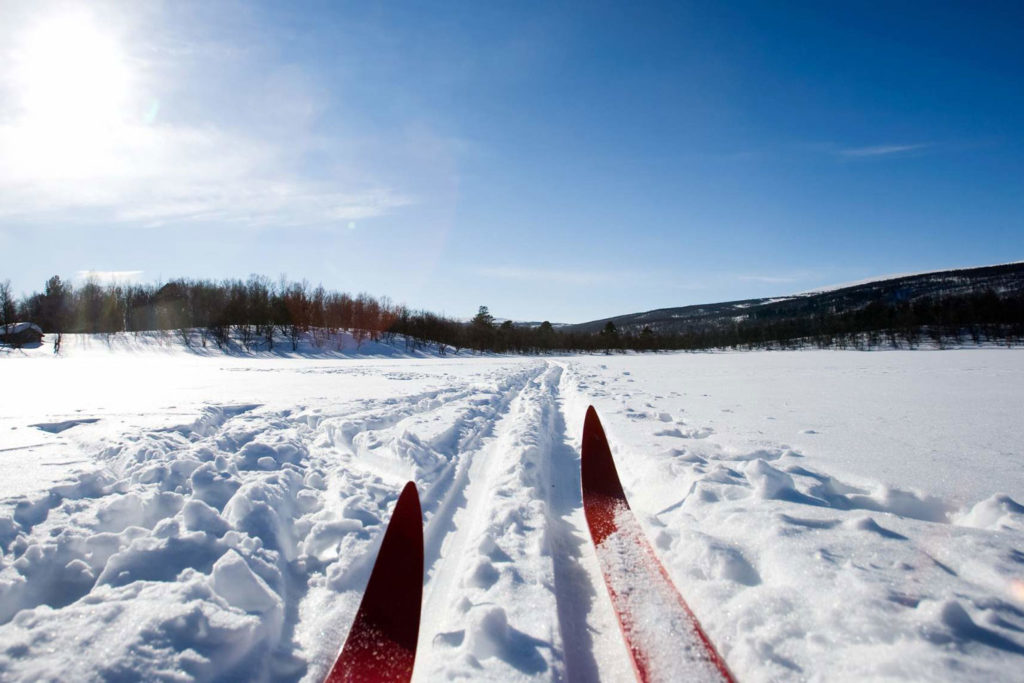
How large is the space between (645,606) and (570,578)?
55cm

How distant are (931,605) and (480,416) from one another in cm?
676

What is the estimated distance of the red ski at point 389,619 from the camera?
80.7 inches

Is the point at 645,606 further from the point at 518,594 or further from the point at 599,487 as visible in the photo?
the point at 599,487

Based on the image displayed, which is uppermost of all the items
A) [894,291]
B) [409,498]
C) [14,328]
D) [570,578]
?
[894,291]

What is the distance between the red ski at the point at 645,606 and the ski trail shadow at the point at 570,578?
153mm

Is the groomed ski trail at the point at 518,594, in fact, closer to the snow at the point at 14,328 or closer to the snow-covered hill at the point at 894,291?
the snow at the point at 14,328

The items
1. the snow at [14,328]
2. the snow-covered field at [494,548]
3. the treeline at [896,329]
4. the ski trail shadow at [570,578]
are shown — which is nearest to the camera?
the snow-covered field at [494,548]

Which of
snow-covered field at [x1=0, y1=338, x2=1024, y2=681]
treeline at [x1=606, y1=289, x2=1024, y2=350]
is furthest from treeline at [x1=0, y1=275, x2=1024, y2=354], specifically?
snow-covered field at [x1=0, y1=338, x2=1024, y2=681]

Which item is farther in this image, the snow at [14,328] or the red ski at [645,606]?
the snow at [14,328]

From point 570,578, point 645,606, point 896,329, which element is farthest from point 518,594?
point 896,329

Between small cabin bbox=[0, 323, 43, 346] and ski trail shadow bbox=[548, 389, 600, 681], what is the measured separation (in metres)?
56.1

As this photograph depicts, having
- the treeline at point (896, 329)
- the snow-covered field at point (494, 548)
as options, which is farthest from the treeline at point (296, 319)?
the snow-covered field at point (494, 548)

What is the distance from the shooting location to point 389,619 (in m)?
2.37

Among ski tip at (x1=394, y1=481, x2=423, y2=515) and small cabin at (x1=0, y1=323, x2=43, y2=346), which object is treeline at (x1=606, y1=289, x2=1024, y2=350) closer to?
small cabin at (x1=0, y1=323, x2=43, y2=346)
